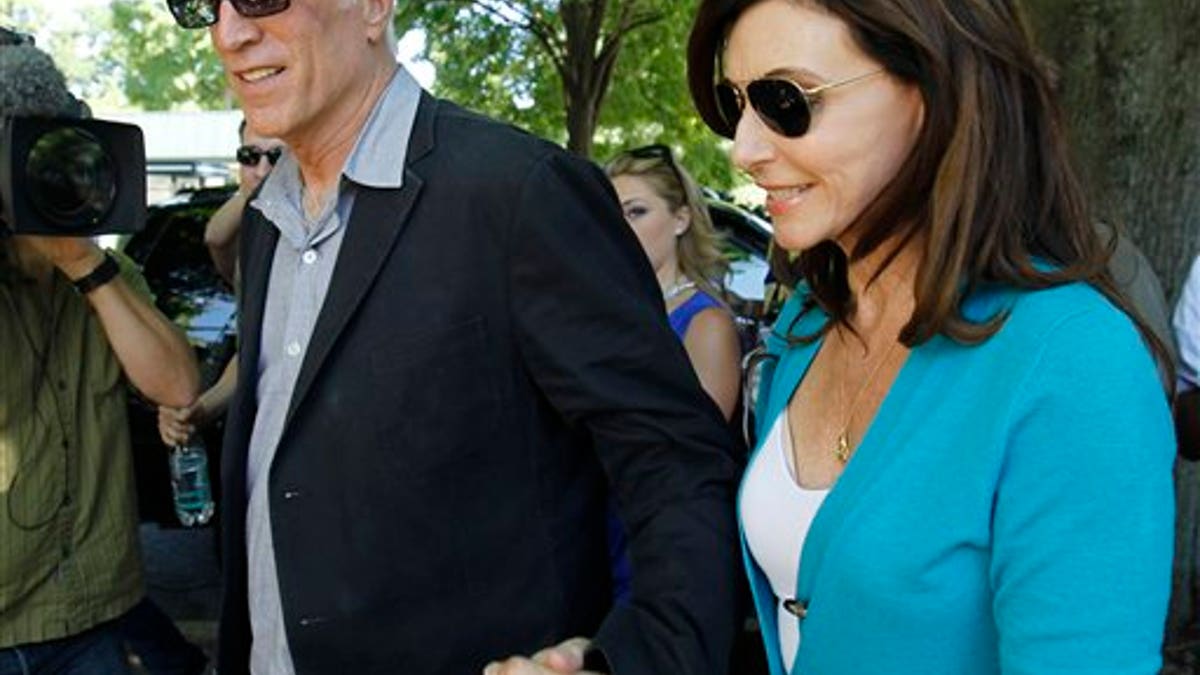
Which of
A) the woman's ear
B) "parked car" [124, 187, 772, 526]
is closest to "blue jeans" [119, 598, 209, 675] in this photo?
the woman's ear

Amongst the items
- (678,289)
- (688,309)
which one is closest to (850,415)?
(688,309)

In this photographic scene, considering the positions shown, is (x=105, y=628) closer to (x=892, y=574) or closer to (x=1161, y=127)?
(x=892, y=574)

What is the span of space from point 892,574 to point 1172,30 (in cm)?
302

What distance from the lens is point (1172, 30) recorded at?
12.2 feet

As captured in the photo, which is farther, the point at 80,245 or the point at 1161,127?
the point at 1161,127

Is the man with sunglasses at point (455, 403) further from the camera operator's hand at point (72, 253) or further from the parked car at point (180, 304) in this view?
the parked car at point (180, 304)

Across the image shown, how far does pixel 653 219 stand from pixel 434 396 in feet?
8.08

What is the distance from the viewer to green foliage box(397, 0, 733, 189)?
41.1 ft

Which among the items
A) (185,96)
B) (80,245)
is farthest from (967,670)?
(185,96)

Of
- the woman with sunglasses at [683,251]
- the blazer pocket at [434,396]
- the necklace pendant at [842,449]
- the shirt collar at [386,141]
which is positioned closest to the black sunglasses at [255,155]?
the woman with sunglasses at [683,251]

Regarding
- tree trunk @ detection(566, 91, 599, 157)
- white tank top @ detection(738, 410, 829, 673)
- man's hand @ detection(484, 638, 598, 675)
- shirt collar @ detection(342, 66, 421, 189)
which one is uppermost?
shirt collar @ detection(342, 66, 421, 189)

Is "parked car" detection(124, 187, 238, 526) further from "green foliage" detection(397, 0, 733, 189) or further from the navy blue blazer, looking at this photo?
"green foliage" detection(397, 0, 733, 189)

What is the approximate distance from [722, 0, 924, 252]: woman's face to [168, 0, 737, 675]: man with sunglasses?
12.3 inches

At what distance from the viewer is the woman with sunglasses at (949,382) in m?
1.22
